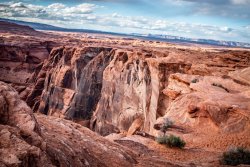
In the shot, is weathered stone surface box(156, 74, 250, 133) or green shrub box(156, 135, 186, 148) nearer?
green shrub box(156, 135, 186, 148)

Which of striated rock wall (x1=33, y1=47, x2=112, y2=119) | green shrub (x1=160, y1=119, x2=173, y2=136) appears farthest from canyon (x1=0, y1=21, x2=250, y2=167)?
green shrub (x1=160, y1=119, x2=173, y2=136)

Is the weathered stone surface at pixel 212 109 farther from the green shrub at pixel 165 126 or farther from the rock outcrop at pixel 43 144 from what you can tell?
the rock outcrop at pixel 43 144

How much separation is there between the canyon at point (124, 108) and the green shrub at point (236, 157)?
0.37 meters

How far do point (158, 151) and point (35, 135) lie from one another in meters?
8.04

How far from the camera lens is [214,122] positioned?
55.8 feet

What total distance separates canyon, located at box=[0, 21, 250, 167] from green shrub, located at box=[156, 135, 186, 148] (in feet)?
0.93

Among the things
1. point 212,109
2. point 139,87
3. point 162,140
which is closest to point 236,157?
point 162,140

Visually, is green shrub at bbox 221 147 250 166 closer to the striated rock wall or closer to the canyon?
the canyon

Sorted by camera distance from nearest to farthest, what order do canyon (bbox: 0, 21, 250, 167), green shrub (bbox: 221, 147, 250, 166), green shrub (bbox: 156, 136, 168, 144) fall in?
canyon (bbox: 0, 21, 250, 167) → green shrub (bbox: 221, 147, 250, 166) → green shrub (bbox: 156, 136, 168, 144)

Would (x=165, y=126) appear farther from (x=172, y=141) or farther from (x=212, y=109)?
(x=212, y=109)

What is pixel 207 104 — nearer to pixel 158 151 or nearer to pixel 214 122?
pixel 214 122

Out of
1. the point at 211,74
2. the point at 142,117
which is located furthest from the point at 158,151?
the point at 142,117

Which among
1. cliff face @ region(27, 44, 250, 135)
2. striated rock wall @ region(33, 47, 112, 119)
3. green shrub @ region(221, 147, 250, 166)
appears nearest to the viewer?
green shrub @ region(221, 147, 250, 166)

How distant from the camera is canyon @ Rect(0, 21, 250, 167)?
22.0 ft
